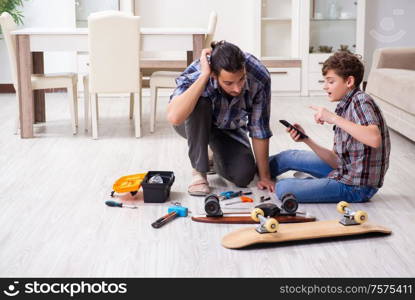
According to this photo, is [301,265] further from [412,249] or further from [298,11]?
[298,11]

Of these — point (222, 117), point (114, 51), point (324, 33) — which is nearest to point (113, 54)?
point (114, 51)

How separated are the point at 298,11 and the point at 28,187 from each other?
4079mm

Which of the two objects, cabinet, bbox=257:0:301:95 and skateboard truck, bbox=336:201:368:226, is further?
cabinet, bbox=257:0:301:95

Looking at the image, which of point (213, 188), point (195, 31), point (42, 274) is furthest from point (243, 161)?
point (195, 31)

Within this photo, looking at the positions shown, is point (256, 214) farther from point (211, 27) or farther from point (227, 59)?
point (211, 27)

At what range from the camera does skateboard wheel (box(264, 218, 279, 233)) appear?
247cm

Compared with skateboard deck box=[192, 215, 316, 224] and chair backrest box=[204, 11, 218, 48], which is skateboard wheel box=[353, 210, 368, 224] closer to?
skateboard deck box=[192, 215, 316, 224]

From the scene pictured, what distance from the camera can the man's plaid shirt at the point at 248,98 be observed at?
3.12 meters

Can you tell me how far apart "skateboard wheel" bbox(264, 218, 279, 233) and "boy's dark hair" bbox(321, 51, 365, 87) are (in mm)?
775

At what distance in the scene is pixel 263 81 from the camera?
3131 millimetres

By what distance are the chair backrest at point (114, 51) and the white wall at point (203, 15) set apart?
2.51 meters

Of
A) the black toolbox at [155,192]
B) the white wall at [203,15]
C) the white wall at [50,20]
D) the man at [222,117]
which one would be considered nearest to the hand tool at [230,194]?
Answer: the man at [222,117]

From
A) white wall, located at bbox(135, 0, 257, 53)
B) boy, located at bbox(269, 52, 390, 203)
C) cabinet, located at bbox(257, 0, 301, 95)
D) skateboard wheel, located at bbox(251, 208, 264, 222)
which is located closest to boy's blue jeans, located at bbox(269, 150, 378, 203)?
boy, located at bbox(269, 52, 390, 203)

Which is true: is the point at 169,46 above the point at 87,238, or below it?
above
